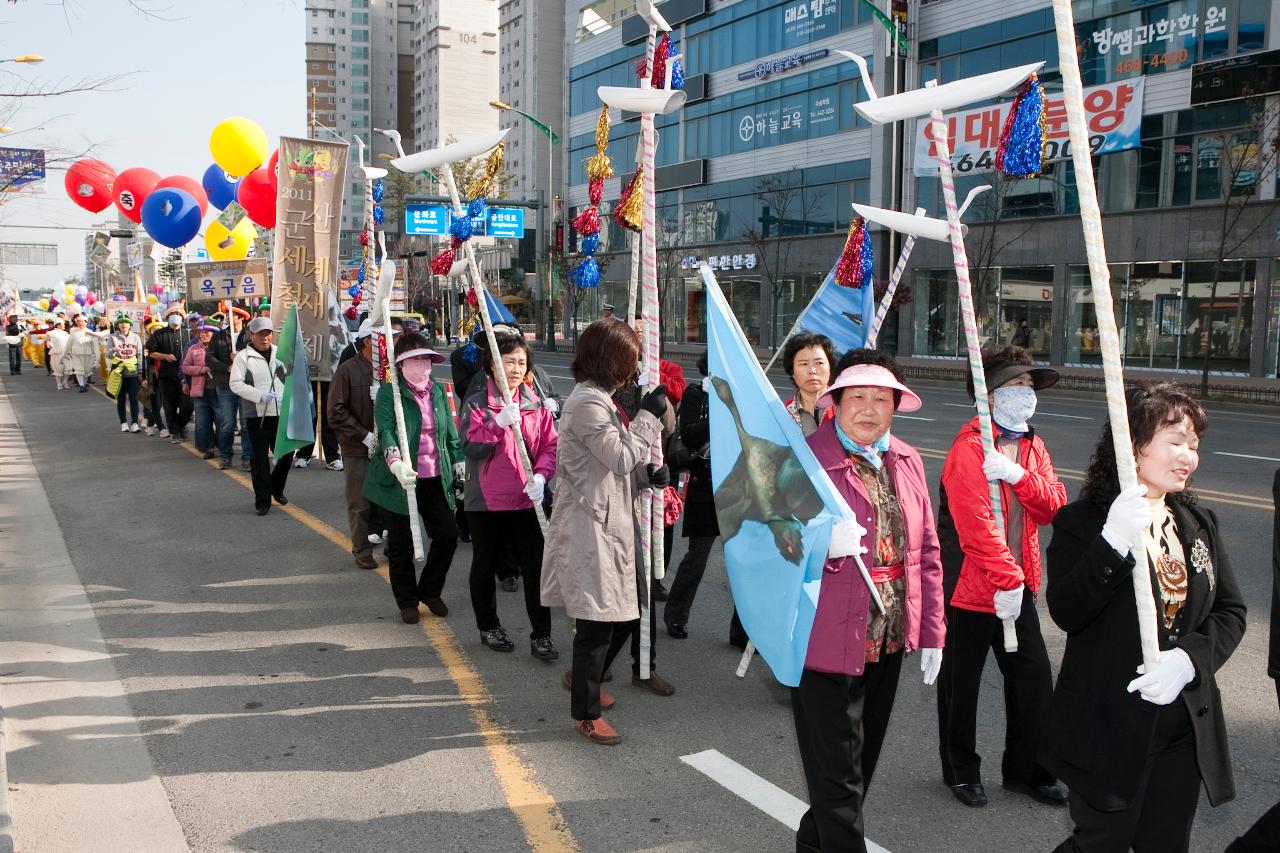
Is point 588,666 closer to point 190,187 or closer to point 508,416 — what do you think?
point 508,416

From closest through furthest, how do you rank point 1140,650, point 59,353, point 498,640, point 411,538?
point 1140,650, point 498,640, point 411,538, point 59,353

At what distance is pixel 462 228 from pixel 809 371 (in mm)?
2282

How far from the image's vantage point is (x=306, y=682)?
5.51 metres

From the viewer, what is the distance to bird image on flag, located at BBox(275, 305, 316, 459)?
367 inches

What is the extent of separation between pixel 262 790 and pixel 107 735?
1071 millimetres

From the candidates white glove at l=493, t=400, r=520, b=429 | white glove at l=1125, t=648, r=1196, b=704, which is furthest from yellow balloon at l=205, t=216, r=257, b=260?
white glove at l=1125, t=648, r=1196, b=704

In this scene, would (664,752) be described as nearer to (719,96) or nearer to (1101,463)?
(1101,463)

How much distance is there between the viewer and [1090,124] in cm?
2981

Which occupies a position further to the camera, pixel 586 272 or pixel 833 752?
pixel 586 272

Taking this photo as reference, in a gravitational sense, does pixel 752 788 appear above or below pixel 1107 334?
below

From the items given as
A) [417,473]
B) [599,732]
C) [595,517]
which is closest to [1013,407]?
[595,517]

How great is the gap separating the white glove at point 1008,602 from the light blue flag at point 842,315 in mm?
2665

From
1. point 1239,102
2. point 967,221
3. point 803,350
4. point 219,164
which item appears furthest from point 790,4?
point 803,350

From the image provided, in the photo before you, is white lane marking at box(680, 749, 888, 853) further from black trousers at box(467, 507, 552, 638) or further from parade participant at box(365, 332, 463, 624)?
parade participant at box(365, 332, 463, 624)
